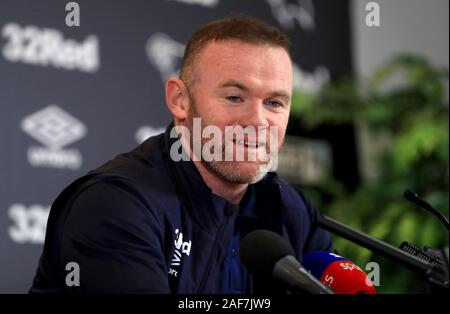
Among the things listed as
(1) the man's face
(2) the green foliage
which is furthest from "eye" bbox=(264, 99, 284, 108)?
(2) the green foliage

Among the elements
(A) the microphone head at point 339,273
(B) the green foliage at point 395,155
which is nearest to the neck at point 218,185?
(A) the microphone head at point 339,273

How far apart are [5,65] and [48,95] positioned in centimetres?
15

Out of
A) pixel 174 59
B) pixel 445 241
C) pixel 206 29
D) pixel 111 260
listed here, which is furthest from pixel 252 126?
pixel 445 241

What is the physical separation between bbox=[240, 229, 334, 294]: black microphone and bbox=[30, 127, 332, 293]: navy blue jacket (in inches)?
4.5

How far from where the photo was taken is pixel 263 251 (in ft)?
3.38

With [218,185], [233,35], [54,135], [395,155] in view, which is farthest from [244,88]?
[395,155]

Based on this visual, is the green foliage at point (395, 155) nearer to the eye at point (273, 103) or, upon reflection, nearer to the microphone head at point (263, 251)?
the eye at point (273, 103)

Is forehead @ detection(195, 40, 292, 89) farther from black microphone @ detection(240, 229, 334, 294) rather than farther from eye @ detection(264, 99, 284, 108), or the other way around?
black microphone @ detection(240, 229, 334, 294)

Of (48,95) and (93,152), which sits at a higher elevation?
(48,95)

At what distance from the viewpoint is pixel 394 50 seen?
12.0 ft

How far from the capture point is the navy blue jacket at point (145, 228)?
1251mm

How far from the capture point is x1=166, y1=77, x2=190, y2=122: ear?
1646mm
